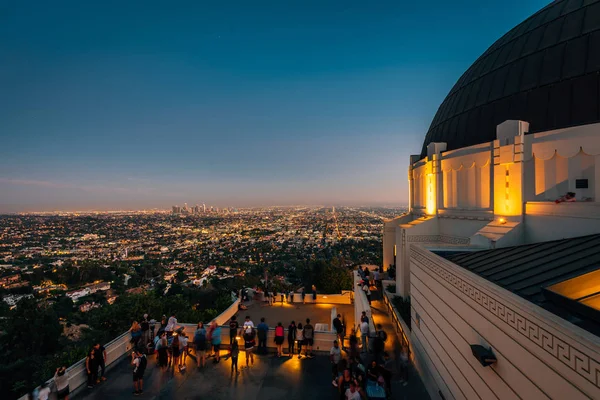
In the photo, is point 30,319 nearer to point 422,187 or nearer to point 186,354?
point 186,354

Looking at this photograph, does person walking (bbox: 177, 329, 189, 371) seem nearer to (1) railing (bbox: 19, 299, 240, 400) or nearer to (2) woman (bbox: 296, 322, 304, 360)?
(1) railing (bbox: 19, 299, 240, 400)

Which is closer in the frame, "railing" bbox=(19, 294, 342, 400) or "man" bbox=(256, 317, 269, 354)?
"railing" bbox=(19, 294, 342, 400)

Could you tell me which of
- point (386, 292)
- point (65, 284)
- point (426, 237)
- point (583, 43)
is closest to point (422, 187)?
point (426, 237)

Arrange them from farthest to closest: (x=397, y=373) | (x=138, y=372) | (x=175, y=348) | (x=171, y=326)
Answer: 1. (x=171, y=326)
2. (x=397, y=373)
3. (x=175, y=348)
4. (x=138, y=372)

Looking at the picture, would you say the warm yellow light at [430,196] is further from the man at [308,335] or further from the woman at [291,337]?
the woman at [291,337]

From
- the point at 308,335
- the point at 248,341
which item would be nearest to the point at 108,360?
the point at 248,341

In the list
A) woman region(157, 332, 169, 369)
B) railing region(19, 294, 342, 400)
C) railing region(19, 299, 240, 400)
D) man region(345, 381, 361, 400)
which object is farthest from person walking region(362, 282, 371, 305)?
railing region(19, 299, 240, 400)

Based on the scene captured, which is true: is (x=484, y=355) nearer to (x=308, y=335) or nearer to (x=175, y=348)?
(x=308, y=335)

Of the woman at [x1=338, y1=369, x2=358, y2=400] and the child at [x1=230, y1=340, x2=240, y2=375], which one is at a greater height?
the woman at [x1=338, y1=369, x2=358, y2=400]
